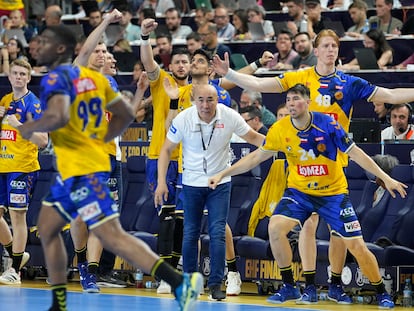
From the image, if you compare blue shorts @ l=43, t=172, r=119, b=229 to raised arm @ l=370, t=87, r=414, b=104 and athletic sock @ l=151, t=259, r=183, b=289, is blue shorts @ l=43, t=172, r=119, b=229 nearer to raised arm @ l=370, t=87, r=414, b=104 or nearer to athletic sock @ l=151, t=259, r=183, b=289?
athletic sock @ l=151, t=259, r=183, b=289

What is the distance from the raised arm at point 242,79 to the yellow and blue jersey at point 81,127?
3.03 metres

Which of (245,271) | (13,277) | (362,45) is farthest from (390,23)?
(13,277)

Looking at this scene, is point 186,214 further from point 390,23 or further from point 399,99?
point 390,23

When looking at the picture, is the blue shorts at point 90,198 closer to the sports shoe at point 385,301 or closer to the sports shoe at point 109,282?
the sports shoe at point 385,301

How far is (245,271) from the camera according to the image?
1264 cm

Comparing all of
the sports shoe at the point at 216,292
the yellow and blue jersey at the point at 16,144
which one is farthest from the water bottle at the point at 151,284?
the sports shoe at the point at 216,292

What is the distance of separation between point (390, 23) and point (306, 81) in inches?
278

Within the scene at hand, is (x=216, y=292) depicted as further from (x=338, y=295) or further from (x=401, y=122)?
(x=401, y=122)

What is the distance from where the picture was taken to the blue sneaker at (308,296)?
11.2 meters

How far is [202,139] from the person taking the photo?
11.1 metres

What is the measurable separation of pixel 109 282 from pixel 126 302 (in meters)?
2.04

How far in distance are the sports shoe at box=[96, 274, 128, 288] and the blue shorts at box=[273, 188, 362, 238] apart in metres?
2.78

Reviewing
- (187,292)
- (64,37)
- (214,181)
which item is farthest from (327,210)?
(64,37)

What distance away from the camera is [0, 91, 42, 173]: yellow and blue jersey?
12766mm
